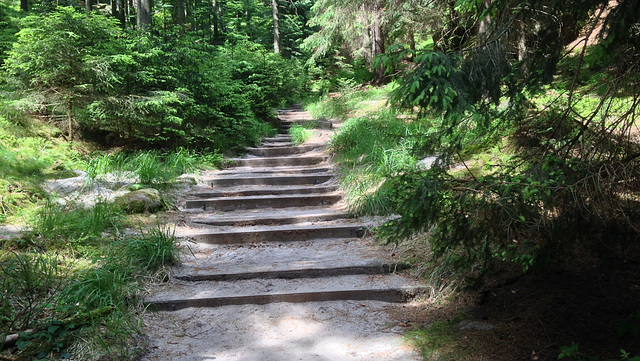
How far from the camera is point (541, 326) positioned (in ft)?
9.45

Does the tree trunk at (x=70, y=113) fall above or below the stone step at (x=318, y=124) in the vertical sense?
above

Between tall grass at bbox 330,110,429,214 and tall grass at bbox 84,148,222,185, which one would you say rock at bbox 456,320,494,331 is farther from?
tall grass at bbox 84,148,222,185

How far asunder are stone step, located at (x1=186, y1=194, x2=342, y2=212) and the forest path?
0.05 feet

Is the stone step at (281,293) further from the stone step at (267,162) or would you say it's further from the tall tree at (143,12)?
the tall tree at (143,12)

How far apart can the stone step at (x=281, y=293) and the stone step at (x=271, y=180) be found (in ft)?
12.6

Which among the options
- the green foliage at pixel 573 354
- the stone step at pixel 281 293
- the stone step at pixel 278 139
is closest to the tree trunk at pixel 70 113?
the stone step at pixel 278 139

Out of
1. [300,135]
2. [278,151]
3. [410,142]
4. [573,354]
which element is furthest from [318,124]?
[573,354]

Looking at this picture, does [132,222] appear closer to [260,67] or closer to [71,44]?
[71,44]

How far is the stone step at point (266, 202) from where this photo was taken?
6.82 meters

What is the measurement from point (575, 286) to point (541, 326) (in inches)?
19.0

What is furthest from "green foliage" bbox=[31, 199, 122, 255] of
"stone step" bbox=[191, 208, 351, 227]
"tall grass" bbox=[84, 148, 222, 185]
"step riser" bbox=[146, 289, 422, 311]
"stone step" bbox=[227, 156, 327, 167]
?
"stone step" bbox=[227, 156, 327, 167]

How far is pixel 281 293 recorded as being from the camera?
391 centimetres

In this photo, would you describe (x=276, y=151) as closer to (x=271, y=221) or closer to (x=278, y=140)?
(x=278, y=140)

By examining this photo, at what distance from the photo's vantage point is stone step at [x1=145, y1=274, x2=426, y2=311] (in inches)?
151
